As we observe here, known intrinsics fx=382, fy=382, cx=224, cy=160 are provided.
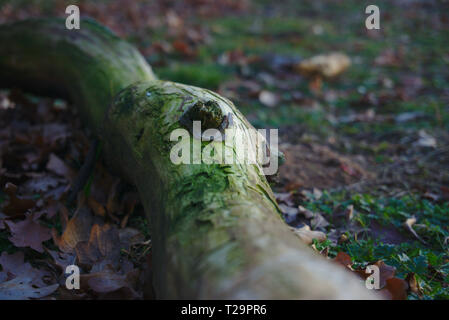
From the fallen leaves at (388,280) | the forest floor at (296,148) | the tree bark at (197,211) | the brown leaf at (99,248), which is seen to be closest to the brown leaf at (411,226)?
the forest floor at (296,148)

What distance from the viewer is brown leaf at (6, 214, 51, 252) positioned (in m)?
1.93

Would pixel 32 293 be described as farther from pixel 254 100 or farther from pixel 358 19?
pixel 358 19

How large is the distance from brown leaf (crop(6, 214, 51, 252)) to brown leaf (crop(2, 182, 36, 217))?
0.16 metres

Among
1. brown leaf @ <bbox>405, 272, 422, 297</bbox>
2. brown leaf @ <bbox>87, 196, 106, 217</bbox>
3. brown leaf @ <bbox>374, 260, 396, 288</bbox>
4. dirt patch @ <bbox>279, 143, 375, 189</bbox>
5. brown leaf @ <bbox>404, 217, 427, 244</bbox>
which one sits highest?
dirt patch @ <bbox>279, 143, 375, 189</bbox>

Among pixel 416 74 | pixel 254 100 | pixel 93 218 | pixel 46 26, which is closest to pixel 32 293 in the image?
pixel 93 218

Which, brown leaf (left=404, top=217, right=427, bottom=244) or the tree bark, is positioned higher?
the tree bark

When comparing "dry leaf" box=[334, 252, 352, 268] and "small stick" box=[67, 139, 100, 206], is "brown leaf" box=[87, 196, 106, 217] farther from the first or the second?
"dry leaf" box=[334, 252, 352, 268]

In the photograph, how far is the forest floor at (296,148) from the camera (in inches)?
75.9

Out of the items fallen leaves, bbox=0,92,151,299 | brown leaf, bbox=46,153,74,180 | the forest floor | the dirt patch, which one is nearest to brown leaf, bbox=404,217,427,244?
the forest floor

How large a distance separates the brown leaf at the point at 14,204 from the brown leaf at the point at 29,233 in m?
0.16

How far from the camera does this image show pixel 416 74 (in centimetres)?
504

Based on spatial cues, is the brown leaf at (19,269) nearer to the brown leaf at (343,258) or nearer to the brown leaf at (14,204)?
the brown leaf at (14,204)

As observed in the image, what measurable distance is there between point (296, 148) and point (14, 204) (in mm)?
2148

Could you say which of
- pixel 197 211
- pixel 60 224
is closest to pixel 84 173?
pixel 60 224
